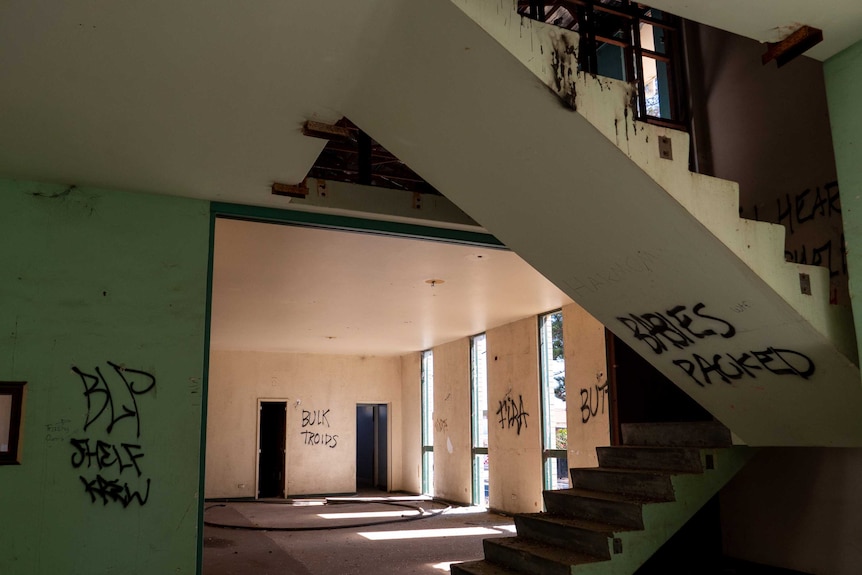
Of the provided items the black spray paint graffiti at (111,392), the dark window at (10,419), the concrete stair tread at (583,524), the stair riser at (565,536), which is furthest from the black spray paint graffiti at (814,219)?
the dark window at (10,419)

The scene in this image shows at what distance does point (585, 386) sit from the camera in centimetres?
936

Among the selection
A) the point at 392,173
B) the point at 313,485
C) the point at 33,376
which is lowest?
the point at 313,485

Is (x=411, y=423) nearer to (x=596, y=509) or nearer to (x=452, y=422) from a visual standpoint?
(x=452, y=422)

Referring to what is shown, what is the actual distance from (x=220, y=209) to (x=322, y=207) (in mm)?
769

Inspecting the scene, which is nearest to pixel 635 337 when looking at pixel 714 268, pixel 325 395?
pixel 714 268

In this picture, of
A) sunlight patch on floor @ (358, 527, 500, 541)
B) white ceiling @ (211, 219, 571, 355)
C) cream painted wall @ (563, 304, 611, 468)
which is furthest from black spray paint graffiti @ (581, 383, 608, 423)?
sunlight patch on floor @ (358, 527, 500, 541)

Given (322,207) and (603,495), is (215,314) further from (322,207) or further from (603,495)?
(603,495)

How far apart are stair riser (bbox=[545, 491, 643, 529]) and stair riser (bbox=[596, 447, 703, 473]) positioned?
537mm

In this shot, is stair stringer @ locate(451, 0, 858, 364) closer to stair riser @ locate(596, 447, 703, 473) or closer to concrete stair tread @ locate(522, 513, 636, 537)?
stair riser @ locate(596, 447, 703, 473)

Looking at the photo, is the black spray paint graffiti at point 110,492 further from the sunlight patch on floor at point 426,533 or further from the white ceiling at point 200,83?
the sunlight patch on floor at point 426,533

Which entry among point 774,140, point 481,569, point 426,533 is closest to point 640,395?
point 481,569

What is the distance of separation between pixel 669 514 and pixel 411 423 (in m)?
11.0

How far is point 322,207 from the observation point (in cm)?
549

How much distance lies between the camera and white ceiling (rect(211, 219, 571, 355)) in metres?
6.75
